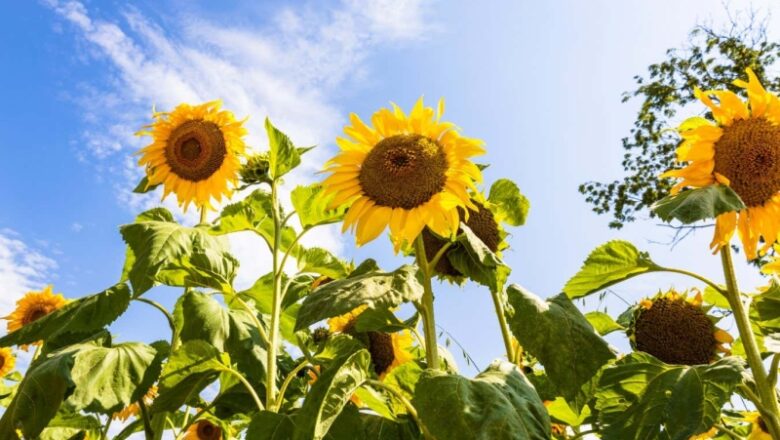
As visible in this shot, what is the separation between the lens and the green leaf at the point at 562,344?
1569mm

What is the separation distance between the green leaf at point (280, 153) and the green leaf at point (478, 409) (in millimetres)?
1267

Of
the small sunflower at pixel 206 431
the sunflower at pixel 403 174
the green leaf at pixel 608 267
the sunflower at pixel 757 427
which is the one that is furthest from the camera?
the small sunflower at pixel 206 431

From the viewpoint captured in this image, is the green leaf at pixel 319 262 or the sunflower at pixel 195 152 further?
the sunflower at pixel 195 152

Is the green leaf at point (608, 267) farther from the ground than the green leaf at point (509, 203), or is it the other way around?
the green leaf at point (509, 203)

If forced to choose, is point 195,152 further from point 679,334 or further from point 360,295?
point 679,334

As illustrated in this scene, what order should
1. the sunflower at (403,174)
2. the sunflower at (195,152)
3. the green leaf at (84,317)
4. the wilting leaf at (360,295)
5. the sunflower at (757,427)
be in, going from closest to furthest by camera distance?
the wilting leaf at (360,295), the sunflower at (403,174), the green leaf at (84,317), the sunflower at (757,427), the sunflower at (195,152)

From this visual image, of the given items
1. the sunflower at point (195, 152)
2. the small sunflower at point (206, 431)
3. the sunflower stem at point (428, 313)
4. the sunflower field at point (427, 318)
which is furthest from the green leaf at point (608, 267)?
the small sunflower at point (206, 431)

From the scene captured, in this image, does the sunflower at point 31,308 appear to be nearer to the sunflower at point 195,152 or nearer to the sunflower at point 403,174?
the sunflower at point 195,152

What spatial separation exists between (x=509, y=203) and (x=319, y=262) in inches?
33.7

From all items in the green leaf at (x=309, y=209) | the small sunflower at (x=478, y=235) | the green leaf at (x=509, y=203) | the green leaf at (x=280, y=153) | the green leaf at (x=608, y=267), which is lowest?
the green leaf at (x=608, y=267)

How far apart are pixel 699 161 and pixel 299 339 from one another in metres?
1.46

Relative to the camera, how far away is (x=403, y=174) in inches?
72.7

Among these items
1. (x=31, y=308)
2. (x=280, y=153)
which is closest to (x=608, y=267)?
(x=280, y=153)

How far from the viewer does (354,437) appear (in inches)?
69.0
